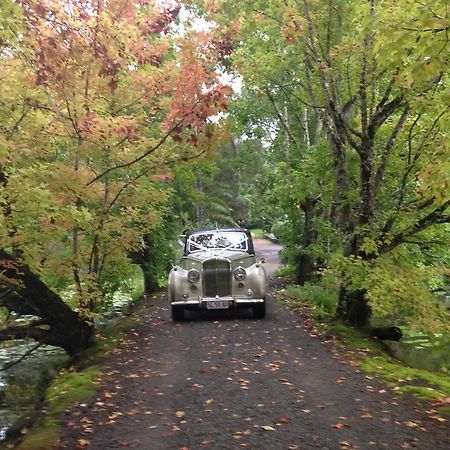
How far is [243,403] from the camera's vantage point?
6148mm

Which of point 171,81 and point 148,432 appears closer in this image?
point 148,432

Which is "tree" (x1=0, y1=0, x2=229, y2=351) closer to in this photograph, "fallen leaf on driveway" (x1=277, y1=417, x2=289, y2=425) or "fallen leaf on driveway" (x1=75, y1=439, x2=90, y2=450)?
"fallen leaf on driveway" (x1=75, y1=439, x2=90, y2=450)

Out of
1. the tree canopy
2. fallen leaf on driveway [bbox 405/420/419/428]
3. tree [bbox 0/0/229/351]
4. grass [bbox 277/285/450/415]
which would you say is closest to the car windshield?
the tree canopy

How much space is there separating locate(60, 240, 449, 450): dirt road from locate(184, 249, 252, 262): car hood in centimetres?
233

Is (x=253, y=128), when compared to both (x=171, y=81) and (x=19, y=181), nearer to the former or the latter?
(x=171, y=81)

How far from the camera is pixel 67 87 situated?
8.52 meters

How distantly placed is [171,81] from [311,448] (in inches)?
243

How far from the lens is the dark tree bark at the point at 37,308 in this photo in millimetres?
8039

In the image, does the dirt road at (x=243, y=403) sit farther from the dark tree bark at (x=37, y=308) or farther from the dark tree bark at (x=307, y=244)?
the dark tree bark at (x=307, y=244)

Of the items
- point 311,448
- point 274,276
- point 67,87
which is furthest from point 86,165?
point 274,276

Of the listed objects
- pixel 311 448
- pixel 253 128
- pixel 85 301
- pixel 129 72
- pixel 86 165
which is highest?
pixel 253 128

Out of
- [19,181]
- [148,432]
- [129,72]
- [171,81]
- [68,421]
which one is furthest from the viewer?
[129,72]

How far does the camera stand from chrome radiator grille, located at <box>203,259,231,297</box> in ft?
37.9

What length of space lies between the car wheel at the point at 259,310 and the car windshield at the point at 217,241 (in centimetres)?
135
